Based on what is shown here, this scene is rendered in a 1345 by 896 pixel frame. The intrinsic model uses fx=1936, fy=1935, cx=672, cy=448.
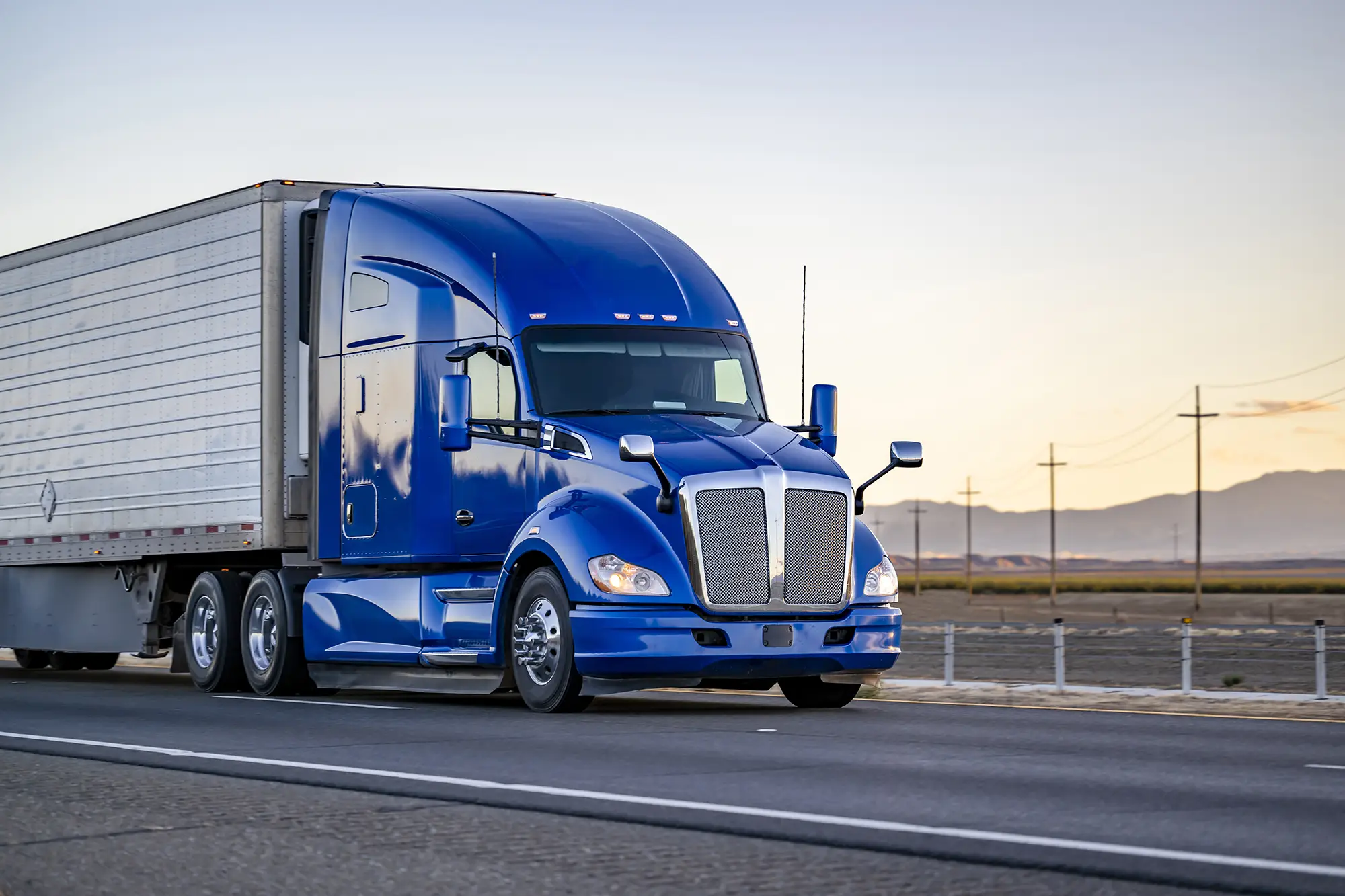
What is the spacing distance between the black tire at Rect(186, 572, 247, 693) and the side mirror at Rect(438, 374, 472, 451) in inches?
180

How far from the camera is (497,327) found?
54.7ft

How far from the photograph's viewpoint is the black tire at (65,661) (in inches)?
1048

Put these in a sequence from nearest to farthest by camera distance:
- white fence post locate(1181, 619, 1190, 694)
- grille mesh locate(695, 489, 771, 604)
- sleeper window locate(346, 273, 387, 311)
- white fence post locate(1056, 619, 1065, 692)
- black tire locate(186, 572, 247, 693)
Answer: grille mesh locate(695, 489, 771, 604) < sleeper window locate(346, 273, 387, 311) < black tire locate(186, 572, 247, 693) < white fence post locate(1181, 619, 1190, 694) < white fence post locate(1056, 619, 1065, 692)

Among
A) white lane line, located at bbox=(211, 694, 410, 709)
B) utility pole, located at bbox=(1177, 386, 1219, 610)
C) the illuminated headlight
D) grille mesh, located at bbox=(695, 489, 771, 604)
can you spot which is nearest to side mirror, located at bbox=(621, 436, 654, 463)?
grille mesh, located at bbox=(695, 489, 771, 604)

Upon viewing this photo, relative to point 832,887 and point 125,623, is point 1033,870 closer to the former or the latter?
point 832,887

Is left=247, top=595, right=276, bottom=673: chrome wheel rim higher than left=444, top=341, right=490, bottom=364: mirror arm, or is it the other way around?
left=444, top=341, right=490, bottom=364: mirror arm

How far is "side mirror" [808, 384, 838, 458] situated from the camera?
691 inches

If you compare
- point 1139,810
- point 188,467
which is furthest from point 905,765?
point 188,467

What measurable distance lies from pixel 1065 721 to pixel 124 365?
11820 millimetres

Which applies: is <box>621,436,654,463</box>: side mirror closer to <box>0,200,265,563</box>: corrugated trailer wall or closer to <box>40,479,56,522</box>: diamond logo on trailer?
<box>0,200,265,563</box>: corrugated trailer wall

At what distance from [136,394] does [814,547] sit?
30.8 ft

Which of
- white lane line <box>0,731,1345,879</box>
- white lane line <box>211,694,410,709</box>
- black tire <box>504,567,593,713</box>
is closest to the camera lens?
white lane line <box>0,731,1345,879</box>

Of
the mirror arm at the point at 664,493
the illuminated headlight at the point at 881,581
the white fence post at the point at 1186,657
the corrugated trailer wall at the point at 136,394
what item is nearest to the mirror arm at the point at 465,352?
the mirror arm at the point at 664,493

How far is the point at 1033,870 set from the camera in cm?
729
